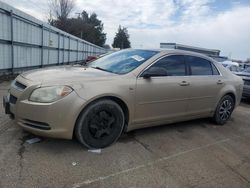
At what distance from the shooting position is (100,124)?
355 cm

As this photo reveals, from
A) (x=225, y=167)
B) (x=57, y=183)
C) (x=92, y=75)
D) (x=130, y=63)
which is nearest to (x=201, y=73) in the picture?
(x=130, y=63)

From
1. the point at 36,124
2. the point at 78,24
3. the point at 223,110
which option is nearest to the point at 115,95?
the point at 36,124

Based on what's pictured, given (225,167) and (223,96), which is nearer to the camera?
(225,167)

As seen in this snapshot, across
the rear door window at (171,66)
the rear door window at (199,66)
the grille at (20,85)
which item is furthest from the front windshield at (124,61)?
the grille at (20,85)

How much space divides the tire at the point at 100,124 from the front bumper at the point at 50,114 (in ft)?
0.48

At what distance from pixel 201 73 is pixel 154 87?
1438mm

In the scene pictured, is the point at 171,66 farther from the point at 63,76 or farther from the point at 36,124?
the point at 36,124

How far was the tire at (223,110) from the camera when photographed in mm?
5379

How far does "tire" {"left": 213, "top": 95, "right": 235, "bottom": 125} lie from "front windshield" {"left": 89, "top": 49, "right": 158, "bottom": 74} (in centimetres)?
210

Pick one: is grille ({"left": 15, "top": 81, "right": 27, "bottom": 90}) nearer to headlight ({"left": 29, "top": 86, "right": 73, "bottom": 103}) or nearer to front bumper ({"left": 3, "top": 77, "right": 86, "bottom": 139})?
front bumper ({"left": 3, "top": 77, "right": 86, "bottom": 139})

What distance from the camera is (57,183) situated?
265cm

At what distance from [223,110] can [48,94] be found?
13.0ft

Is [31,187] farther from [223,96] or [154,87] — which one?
[223,96]

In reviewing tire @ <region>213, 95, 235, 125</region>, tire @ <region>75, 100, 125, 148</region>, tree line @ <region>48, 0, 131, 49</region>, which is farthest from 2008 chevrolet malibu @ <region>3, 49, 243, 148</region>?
tree line @ <region>48, 0, 131, 49</region>
